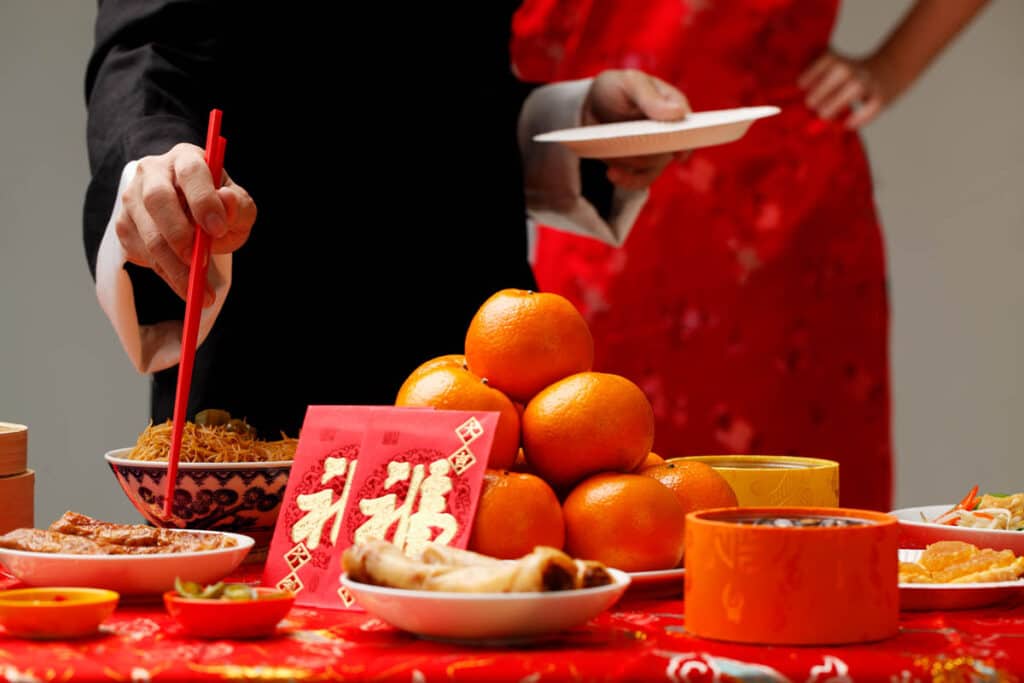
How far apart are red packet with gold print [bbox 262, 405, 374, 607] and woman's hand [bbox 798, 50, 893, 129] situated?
5.99ft

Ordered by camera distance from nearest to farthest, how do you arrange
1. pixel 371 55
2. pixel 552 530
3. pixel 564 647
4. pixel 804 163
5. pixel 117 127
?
pixel 564 647, pixel 552 530, pixel 117 127, pixel 371 55, pixel 804 163

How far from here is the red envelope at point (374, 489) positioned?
78cm

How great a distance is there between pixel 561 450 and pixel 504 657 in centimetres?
23

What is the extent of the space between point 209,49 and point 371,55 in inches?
8.7

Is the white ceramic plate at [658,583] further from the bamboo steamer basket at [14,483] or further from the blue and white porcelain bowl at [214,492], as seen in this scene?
the bamboo steamer basket at [14,483]

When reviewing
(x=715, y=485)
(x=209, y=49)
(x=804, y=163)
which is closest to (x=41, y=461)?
(x=209, y=49)

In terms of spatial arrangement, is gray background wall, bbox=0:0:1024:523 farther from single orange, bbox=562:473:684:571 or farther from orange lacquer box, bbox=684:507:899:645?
orange lacquer box, bbox=684:507:899:645

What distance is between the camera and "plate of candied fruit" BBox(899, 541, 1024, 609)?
761 millimetres

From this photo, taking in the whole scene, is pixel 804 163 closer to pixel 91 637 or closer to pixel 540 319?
pixel 540 319

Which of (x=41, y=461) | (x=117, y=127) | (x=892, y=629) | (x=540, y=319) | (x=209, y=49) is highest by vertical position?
(x=209, y=49)

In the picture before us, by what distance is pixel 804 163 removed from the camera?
2.46m

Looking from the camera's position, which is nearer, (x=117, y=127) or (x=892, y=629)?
(x=892, y=629)

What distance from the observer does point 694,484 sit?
87cm

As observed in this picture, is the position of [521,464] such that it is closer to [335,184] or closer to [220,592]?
[220,592]
